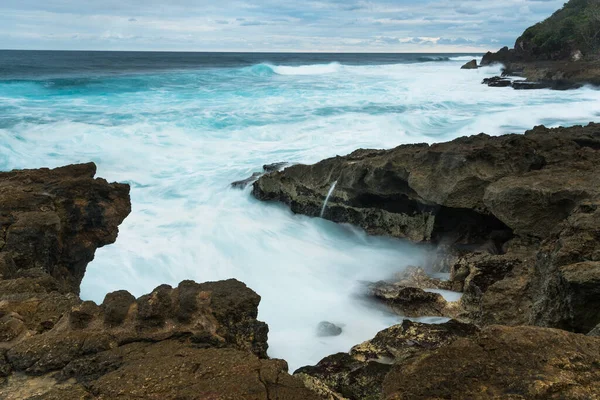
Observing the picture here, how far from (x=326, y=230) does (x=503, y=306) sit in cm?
380

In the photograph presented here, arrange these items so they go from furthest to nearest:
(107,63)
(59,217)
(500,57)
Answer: (107,63)
(500,57)
(59,217)

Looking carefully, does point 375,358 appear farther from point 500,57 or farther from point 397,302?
point 500,57

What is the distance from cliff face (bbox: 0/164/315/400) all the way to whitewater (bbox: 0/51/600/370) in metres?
1.75

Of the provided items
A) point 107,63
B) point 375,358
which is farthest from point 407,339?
point 107,63

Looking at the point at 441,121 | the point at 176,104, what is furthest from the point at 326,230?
the point at 176,104

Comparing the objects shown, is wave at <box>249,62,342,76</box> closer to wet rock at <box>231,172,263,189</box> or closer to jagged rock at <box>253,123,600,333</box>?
wet rock at <box>231,172,263,189</box>

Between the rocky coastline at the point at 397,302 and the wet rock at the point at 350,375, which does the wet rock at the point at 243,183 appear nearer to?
the rocky coastline at the point at 397,302

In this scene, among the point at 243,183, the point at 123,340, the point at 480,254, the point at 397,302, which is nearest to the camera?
the point at 123,340

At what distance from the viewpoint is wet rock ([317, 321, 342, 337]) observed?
485 cm

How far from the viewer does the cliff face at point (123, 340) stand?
2.09 metres

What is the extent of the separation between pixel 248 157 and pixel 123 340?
33.2ft

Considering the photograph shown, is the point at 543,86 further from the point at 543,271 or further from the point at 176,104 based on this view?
the point at 543,271

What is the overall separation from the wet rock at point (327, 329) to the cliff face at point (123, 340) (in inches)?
78.7

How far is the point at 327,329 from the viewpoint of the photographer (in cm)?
494
